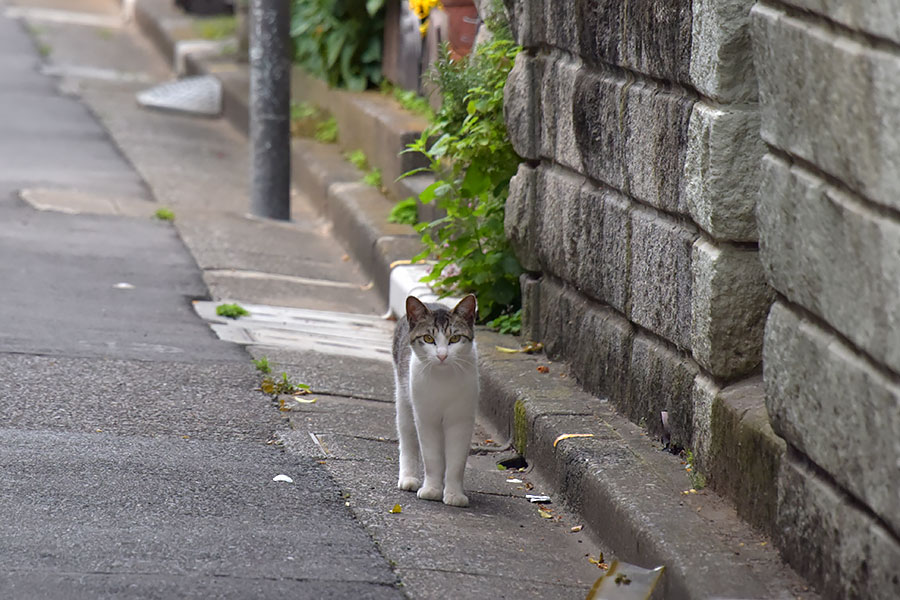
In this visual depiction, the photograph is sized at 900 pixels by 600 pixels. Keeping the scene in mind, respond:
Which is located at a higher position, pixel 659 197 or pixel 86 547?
pixel 659 197

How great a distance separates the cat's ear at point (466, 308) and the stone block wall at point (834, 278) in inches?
49.2

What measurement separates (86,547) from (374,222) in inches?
189

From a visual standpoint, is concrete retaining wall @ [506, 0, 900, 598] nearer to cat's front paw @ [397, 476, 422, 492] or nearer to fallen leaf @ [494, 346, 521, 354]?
fallen leaf @ [494, 346, 521, 354]

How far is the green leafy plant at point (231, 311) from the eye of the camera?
22.3ft

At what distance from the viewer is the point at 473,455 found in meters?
5.06

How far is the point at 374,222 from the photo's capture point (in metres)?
8.23

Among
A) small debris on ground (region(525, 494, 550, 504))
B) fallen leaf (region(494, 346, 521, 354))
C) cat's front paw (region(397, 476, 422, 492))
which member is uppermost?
fallen leaf (region(494, 346, 521, 354))

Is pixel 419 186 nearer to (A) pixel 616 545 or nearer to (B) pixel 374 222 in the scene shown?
(B) pixel 374 222

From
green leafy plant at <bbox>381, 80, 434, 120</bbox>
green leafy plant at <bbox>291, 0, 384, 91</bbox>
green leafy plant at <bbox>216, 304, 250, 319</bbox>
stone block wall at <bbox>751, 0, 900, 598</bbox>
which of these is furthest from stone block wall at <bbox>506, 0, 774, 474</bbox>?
green leafy plant at <bbox>291, 0, 384, 91</bbox>

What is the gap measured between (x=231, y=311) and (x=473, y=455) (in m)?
2.17

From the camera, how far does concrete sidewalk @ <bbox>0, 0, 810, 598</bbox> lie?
3.61m

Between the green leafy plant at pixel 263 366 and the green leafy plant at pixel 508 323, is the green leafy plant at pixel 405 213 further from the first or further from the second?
the green leafy plant at pixel 263 366

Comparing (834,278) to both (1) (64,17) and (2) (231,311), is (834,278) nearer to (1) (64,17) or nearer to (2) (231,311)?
(2) (231,311)

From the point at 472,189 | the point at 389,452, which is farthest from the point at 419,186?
the point at 389,452
